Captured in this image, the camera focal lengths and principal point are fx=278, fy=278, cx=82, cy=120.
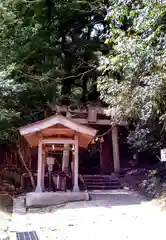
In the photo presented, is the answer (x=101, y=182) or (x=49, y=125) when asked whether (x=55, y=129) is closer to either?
(x=49, y=125)

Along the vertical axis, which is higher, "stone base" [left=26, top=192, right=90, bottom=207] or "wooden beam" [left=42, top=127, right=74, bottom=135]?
"wooden beam" [left=42, top=127, right=74, bottom=135]

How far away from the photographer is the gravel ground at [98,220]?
196 inches

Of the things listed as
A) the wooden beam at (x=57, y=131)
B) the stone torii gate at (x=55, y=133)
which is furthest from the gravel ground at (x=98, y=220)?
the wooden beam at (x=57, y=131)

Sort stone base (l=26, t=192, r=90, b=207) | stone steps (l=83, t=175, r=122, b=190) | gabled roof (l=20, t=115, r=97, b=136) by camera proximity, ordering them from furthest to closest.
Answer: stone steps (l=83, t=175, r=122, b=190) → gabled roof (l=20, t=115, r=97, b=136) → stone base (l=26, t=192, r=90, b=207)

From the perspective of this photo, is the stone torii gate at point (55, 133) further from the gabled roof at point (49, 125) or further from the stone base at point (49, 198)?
the stone base at point (49, 198)

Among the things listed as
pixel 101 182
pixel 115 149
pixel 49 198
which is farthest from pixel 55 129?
pixel 115 149

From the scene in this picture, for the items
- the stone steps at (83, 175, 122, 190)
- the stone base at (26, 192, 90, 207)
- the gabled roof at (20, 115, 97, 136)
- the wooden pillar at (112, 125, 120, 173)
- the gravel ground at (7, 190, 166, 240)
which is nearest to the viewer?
the gravel ground at (7, 190, 166, 240)

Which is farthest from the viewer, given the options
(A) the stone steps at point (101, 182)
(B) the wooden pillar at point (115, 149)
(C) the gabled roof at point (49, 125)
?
(B) the wooden pillar at point (115, 149)

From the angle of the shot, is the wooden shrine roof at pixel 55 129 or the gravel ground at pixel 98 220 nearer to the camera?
the gravel ground at pixel 98 220

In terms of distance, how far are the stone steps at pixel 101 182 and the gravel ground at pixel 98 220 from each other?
314 centimetres

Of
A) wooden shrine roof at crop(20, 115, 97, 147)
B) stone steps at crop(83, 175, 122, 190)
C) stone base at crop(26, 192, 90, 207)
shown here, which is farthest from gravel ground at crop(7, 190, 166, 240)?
stone steps at crop(83, 175, 122, 190)

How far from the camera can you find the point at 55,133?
9.44m

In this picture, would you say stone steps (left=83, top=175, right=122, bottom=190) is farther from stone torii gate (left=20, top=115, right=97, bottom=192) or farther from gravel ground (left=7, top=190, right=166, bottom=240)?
gravel ground (left=7, top=190, right=166, bottom=240)

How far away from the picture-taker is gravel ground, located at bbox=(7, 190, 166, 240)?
4984 mm
